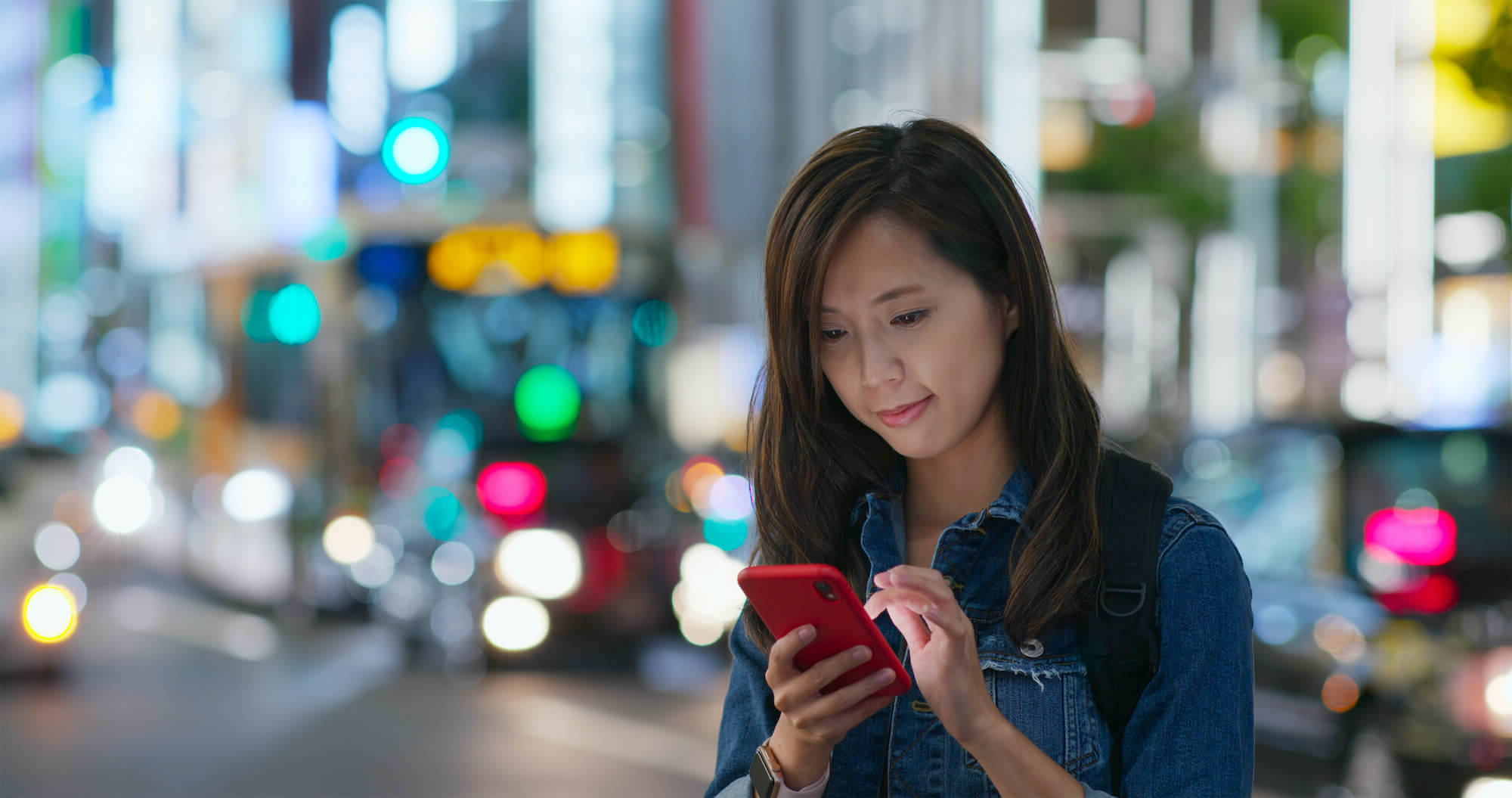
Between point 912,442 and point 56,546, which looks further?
point 56,546

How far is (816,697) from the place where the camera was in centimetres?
202

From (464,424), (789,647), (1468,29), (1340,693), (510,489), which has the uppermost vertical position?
(1468,29)

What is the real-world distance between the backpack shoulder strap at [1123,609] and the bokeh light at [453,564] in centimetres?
1007

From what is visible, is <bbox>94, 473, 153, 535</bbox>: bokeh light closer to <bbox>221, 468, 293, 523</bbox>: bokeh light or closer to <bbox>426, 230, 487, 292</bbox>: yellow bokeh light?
<bbox>221, 468, 293, 523</bbox>: bokeh light

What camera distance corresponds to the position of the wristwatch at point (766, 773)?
2.13 meters

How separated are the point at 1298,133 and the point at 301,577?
19.1 m

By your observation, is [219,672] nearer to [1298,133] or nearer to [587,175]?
[587,175]

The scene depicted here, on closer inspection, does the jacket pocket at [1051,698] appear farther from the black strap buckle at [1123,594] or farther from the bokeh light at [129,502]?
the bokeh light at [129,502]

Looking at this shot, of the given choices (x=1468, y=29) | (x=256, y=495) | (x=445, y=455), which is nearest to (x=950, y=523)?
(x=1468, y=29)

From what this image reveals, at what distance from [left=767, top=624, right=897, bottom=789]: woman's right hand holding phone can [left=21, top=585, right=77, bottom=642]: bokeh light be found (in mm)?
10780

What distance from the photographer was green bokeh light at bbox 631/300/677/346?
14484mm

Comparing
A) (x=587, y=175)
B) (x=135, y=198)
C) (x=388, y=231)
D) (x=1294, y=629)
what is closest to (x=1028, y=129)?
(x=587, y=175)

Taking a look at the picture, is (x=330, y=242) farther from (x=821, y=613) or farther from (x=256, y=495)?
(x=821, y=613)

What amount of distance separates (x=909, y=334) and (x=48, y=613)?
10957 millimetres
